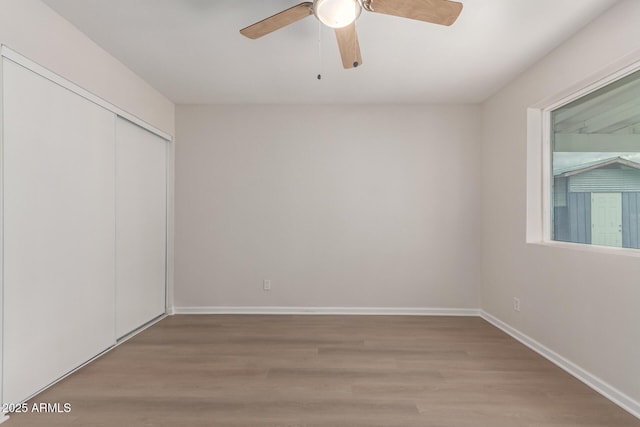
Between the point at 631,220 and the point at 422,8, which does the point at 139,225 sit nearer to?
the point at 422,8

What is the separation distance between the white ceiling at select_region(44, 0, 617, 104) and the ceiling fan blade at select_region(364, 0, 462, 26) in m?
0.52

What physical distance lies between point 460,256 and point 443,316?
→ 0.71 metres

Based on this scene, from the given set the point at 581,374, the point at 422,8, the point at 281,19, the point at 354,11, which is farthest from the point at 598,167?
the point at 281,19

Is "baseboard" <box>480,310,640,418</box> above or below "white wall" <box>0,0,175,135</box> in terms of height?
below

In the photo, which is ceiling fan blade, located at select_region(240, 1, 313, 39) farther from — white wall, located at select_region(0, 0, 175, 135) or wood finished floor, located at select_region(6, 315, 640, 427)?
wood finished floor, located at select_region(6, 315, 640, 427)

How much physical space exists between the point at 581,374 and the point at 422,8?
8.41 feet

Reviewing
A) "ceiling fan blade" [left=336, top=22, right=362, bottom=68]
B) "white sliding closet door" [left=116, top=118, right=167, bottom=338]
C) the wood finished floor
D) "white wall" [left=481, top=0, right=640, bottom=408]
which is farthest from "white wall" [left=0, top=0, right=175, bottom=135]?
"white wall" [left=481, top=0, right=640, bottom=408]

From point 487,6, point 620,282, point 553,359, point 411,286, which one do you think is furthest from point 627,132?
point 411,286

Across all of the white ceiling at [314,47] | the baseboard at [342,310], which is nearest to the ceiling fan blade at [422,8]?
the white ceiling at [314,47]

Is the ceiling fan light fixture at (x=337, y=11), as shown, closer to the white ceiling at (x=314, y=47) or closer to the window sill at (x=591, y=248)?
the white ceiling at (x=314, y=47)

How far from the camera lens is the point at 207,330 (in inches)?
132

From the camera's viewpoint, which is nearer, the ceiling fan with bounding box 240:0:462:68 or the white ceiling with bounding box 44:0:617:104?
the ceiling fan with bounding box 240:0:462:68

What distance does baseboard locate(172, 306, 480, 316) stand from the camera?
3.88 meters

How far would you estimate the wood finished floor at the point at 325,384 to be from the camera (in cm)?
191
